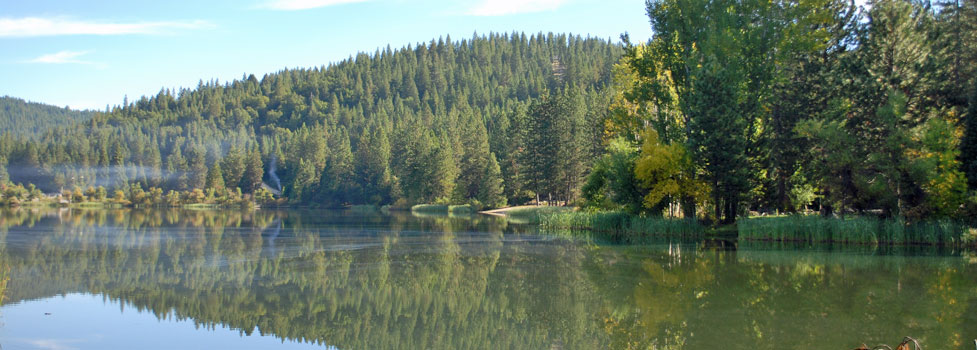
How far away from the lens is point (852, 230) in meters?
31.6

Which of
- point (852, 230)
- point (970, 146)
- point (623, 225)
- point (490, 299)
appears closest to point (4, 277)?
point (490, 299)

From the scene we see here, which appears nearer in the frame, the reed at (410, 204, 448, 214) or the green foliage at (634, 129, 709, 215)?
the green foliage at (634, 129, 709, 215)

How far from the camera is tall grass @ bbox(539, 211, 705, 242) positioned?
37875 mm

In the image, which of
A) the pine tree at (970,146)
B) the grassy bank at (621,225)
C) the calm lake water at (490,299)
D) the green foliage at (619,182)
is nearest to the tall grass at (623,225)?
the grassy bank at (621,225)

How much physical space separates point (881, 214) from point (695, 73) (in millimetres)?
11447

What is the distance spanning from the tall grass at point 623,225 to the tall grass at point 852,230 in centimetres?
340

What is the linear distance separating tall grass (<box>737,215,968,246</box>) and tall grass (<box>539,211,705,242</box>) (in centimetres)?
340

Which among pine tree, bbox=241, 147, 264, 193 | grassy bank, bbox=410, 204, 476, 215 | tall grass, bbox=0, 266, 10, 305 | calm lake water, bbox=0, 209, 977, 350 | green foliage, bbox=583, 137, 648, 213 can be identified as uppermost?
pine tree, bbox=241, 147, 264, 193

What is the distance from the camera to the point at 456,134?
124125mm

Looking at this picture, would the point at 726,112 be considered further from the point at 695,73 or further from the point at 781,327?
the point at 781,327

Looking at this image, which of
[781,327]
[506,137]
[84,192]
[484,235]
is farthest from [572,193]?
[84,192]

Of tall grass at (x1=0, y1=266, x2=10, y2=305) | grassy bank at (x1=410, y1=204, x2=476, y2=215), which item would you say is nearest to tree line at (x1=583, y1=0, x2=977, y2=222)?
tall grass at (x1=0, y1=266, x2=10, y2=305)

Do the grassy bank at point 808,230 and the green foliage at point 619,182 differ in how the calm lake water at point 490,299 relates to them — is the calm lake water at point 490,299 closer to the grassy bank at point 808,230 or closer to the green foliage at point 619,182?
the grassy bank at point 808,230

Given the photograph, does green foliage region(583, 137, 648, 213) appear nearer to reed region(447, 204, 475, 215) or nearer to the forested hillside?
the forested hillside
